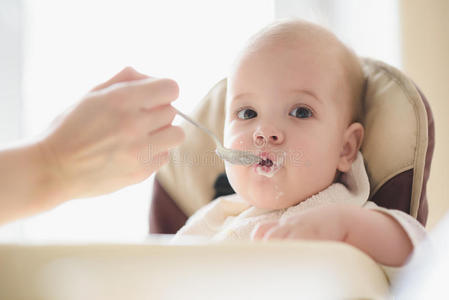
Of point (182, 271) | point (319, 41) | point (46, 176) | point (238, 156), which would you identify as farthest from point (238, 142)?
point (182, 271)

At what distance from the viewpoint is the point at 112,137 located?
80 cm

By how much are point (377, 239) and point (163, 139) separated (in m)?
0.36

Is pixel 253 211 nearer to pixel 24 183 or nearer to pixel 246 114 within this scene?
pixel 246 114

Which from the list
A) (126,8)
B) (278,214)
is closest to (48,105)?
(126,8)

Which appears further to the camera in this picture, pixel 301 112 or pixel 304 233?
pixel 301 112

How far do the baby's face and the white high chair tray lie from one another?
1.27ft

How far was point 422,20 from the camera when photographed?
1.32 meters

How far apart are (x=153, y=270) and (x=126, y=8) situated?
1489 millimetres

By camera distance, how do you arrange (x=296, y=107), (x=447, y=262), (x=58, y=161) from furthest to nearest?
1. (x=296, y=107)
2. (x=58, y=161)
3. (x=447, y=262)

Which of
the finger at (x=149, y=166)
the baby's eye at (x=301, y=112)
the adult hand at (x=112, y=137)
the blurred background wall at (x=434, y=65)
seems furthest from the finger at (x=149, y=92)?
the blurred background wall at (x=434, y=65)

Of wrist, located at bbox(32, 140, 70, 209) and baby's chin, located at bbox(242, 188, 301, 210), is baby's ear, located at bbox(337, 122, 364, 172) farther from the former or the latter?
wrist, located at bbox(32, 140, 70, 209)

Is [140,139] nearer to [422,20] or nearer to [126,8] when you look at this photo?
[422,20]

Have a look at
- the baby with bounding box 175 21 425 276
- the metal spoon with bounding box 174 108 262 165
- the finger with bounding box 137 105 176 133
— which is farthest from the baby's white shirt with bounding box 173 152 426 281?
the finger with bounding box 137 105 176 133

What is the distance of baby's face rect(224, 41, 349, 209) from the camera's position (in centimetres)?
90
